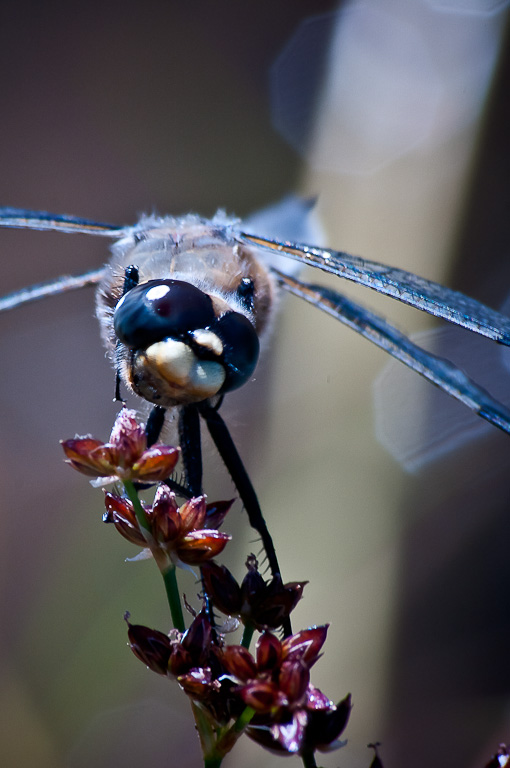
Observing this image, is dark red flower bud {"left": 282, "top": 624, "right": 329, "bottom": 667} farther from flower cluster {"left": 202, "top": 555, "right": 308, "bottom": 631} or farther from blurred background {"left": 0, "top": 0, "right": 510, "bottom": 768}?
blurred background {"left": 0, "top": 0, "right": 510, "bottom": 768}

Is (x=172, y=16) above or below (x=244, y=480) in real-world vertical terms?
above

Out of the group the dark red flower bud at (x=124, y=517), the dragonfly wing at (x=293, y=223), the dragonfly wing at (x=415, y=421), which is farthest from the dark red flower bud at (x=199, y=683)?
the dragonfly wing at (x=415, y=421)

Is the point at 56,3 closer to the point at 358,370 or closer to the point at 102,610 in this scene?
the point at 358,370

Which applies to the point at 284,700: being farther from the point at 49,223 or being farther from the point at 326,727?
the point at 49,223

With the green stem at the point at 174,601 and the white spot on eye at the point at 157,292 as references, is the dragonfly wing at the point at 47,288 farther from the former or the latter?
the green stem at the point at 174,601

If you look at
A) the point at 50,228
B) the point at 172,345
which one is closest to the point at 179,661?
the point at 172,345

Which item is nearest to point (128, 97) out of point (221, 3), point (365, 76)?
point (221, 3)
